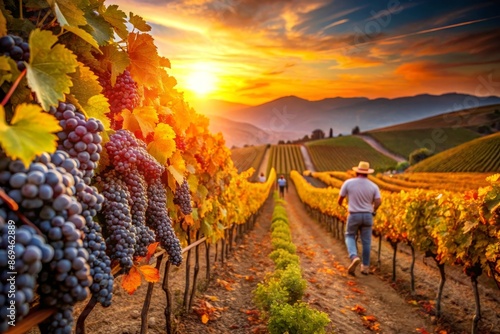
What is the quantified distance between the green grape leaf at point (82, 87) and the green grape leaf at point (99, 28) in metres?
0.33

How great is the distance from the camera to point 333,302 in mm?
6582

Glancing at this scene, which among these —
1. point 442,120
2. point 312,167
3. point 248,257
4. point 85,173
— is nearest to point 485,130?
point 442,120

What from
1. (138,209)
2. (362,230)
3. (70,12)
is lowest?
(362,230)

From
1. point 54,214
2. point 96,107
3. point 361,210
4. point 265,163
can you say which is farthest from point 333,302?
point 265,163

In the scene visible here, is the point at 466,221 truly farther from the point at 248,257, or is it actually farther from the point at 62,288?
the point at 248,257

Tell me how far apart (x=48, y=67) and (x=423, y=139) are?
492ft

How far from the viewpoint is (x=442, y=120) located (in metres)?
169

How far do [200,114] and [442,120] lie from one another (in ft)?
625

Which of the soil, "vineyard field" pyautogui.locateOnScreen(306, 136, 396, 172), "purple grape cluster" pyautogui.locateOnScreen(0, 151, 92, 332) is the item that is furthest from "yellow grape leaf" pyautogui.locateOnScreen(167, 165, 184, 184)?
"vineyard field" pyautogui.locateOnScreen(306, 136, 396, 172)

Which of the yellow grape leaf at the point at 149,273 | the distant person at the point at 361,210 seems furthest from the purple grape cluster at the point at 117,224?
the distant person at the point at 361,210

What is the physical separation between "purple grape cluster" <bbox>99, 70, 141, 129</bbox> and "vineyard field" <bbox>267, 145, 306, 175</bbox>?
273 feet

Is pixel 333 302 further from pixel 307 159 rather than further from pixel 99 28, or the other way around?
pixel 307 159

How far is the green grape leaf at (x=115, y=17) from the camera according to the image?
2082mm

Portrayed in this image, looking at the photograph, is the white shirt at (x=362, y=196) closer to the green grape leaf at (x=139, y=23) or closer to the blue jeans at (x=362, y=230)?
the blue jeans at (x=362, y=230)
